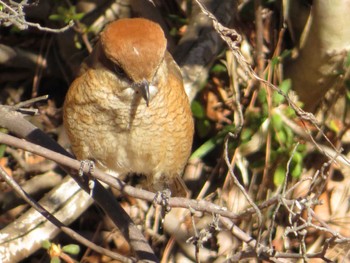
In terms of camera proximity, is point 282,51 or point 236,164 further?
point 282,51

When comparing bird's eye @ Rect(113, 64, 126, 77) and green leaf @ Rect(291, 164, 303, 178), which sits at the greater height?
bird's eye @ Rect(113, 64, 126, 77)

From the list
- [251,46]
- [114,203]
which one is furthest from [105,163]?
[251,46]

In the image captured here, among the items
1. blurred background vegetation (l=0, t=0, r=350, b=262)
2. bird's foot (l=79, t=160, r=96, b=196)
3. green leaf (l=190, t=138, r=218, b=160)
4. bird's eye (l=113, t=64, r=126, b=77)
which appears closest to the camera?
bird's foot (l=79, t=160, r=96, b=196)

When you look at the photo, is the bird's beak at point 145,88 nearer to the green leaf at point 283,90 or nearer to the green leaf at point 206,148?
the green leaf at point 283,90

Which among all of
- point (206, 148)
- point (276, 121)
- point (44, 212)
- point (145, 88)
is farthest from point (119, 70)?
point (206, 148)

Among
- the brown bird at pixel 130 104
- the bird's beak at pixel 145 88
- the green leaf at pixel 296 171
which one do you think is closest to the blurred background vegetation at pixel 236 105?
the green leaf at pixel 296 171

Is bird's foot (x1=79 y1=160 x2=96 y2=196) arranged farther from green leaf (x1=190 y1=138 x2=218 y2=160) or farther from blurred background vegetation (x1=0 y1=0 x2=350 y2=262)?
green leaf (x1=190 y1=138 x2=218 y2=160)

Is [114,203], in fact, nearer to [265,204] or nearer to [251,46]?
[265,204]

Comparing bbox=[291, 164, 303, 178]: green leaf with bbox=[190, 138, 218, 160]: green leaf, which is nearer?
bbox=[291, 164, 303, 178]: green leaf

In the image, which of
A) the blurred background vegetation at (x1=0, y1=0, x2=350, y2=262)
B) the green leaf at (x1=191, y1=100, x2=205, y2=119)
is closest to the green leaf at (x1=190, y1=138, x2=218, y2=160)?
the blurred background vegetation at (x1=0, y1=0, x2=350, y2=262)
